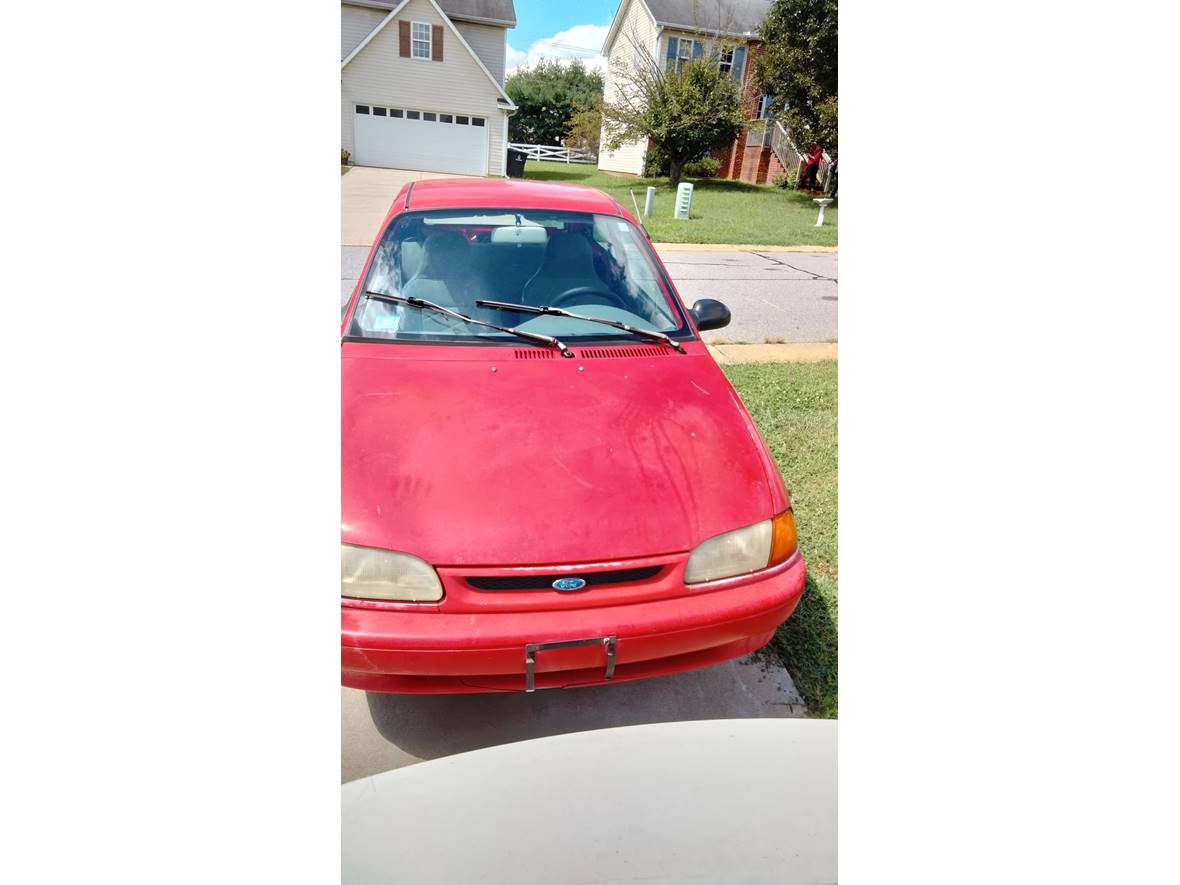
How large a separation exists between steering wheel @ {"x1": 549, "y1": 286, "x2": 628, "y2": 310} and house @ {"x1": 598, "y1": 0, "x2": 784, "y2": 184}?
1.12 feet

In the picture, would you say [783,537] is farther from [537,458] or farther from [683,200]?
[683,200]

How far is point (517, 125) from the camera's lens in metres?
0.85

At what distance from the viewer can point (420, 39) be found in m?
0.79

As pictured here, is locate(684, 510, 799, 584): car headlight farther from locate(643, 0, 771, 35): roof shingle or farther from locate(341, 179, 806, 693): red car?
locate(643, 0, 771, 35): roof shingle

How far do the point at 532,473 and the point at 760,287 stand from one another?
544 mm

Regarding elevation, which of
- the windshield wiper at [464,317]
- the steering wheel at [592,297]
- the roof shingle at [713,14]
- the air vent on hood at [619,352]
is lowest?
the air vent on hood at [619,352]

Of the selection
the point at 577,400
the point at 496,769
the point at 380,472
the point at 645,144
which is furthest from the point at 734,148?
the point at 496,769

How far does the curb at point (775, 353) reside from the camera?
31.3 inches

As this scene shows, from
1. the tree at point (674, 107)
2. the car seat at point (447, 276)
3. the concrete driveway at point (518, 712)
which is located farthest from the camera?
the car seat at point (447, 276)

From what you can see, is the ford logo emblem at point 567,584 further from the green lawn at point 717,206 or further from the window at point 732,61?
the window at point 732,61

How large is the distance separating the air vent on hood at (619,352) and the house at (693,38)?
1.33 feet

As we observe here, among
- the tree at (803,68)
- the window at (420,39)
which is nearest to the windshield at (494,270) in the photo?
the window at (420,39)

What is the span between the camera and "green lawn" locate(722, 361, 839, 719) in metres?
0.82
